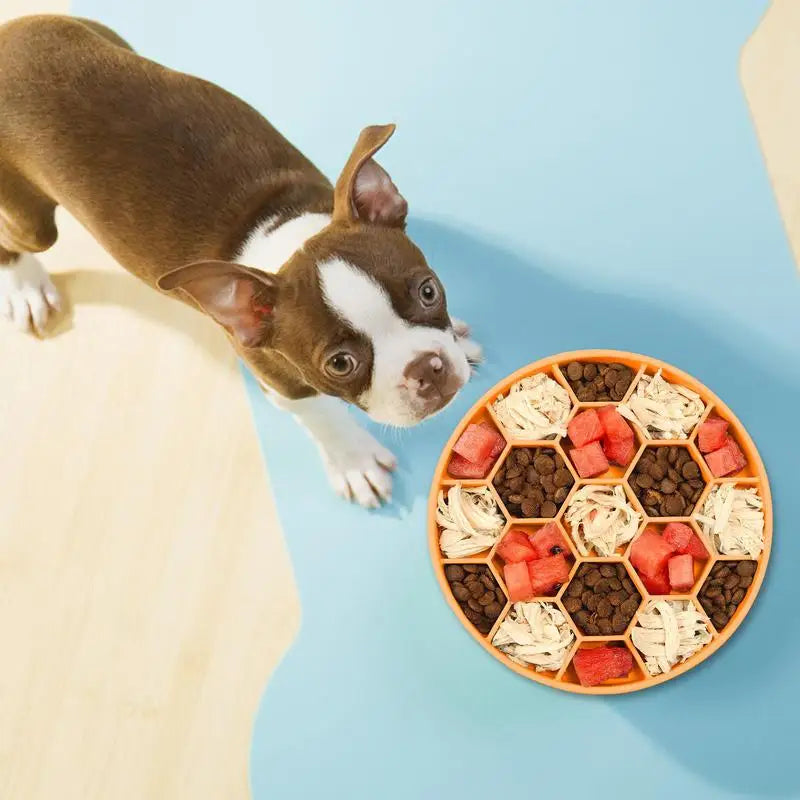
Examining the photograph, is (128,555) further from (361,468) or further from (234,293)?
(234,293)

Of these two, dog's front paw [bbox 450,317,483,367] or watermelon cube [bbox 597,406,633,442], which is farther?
dog's front paw [bbox 450,317,483,367]

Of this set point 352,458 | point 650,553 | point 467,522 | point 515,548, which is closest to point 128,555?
point 352,458

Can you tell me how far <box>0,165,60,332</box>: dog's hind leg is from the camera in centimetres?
236

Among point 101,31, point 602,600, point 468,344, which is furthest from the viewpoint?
point 468,344

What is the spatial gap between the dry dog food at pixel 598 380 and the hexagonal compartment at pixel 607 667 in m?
0.68

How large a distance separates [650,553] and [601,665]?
329mm

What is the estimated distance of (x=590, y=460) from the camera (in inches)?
101

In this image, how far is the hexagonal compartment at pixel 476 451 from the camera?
8.42 ft

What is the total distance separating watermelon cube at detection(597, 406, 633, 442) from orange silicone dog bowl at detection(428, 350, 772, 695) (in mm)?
32

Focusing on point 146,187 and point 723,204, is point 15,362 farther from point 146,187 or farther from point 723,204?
point 723,204

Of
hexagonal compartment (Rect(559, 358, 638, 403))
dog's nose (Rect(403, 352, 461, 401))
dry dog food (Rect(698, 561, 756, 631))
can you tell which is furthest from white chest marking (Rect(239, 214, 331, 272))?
dry dog food (Rect(698, 561, 756, 631))

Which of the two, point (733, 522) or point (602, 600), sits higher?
point (733, 522)

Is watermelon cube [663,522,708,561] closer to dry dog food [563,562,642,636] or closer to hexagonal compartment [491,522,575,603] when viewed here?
dry dog food [563,562,642,636]

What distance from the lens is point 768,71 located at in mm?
2900
